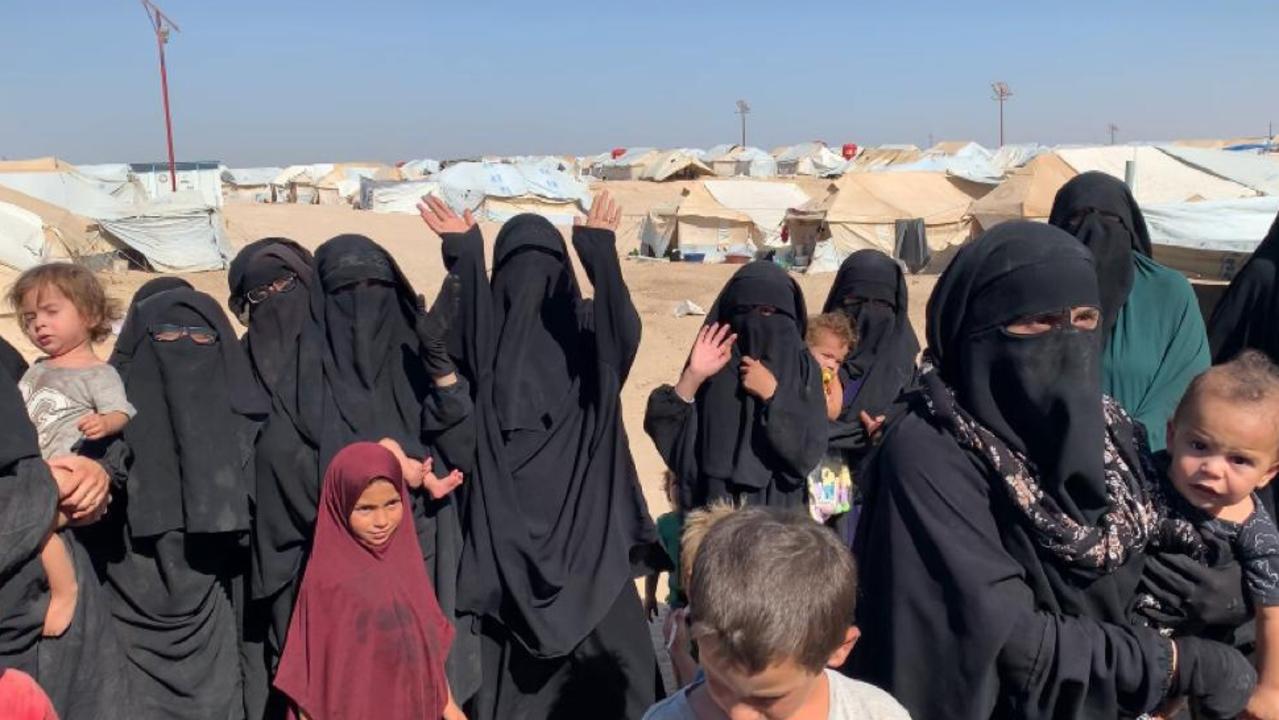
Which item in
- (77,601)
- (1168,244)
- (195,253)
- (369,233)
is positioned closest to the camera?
(77,601)

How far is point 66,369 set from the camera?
9.37 ft

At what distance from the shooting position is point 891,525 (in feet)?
6.16

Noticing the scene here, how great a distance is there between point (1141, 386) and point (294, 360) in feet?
7.68

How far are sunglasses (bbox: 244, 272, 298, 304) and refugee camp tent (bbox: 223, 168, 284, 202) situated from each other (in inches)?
1855

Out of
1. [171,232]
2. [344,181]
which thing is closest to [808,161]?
[344,181]

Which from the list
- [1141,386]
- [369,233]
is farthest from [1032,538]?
A: [369,233]

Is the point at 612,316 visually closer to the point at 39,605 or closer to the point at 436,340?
the point at 436,340

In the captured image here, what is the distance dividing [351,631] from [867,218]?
65.7ft

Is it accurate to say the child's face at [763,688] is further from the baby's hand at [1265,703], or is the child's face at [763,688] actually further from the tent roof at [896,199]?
the tent roof at [896,199]

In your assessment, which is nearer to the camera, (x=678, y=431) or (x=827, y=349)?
(x=678, y=431)

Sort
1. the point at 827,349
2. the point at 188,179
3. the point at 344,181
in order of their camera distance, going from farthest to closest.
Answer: the point at 344,181
the point at 188,179
the point at 827,349

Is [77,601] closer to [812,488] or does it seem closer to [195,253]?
[812,488]

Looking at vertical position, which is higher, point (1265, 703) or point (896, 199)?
point (896, 199)

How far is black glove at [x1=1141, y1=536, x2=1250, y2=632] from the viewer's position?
1.84 metres
